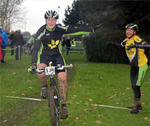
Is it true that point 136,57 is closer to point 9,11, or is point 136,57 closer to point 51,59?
point 51,59

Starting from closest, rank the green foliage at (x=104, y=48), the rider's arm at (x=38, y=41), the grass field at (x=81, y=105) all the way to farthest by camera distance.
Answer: the rider's arm at (x=38, y=41) < the grass field at (x=81, y=105) < the green foliage at (x=104, y=48)

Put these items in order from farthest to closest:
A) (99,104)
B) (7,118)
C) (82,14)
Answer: (82,14)
(99,104)
(7,118)

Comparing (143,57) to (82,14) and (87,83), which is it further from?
(82,14)

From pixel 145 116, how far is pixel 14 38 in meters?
14.9

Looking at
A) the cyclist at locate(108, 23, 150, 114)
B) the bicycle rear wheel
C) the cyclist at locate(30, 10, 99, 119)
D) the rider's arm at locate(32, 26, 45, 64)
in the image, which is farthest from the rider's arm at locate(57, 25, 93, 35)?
the cyclist at locate(108, 23, 150, 114)

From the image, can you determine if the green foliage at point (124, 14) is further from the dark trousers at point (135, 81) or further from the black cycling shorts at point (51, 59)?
the black cycling shorts at point (51, 59)

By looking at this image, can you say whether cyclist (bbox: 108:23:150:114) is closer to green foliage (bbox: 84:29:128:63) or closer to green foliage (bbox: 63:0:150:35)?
green foliage (bbox: 84:29:128:63)

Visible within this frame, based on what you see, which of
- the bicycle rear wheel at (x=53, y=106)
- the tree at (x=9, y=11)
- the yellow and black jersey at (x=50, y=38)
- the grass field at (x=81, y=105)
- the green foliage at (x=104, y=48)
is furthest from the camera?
the tree at (x=9, y=11)

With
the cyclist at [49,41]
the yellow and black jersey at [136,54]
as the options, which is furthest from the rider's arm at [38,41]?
the yellow and black jersey at [136,54]

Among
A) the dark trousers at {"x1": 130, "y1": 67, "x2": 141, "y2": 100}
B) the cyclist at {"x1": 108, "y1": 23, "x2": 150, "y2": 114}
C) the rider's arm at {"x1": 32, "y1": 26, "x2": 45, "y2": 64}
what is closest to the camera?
the rider's arm at {"x1": 32, "y1": 26, "x2": 45, "y2": 64}

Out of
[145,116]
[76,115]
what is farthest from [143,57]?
[76,115]

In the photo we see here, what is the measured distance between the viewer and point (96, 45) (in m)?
19.9

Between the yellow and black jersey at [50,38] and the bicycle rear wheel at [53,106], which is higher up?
the yellow and black jersey at [50,38]

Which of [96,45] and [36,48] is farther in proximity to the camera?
[96,45]
